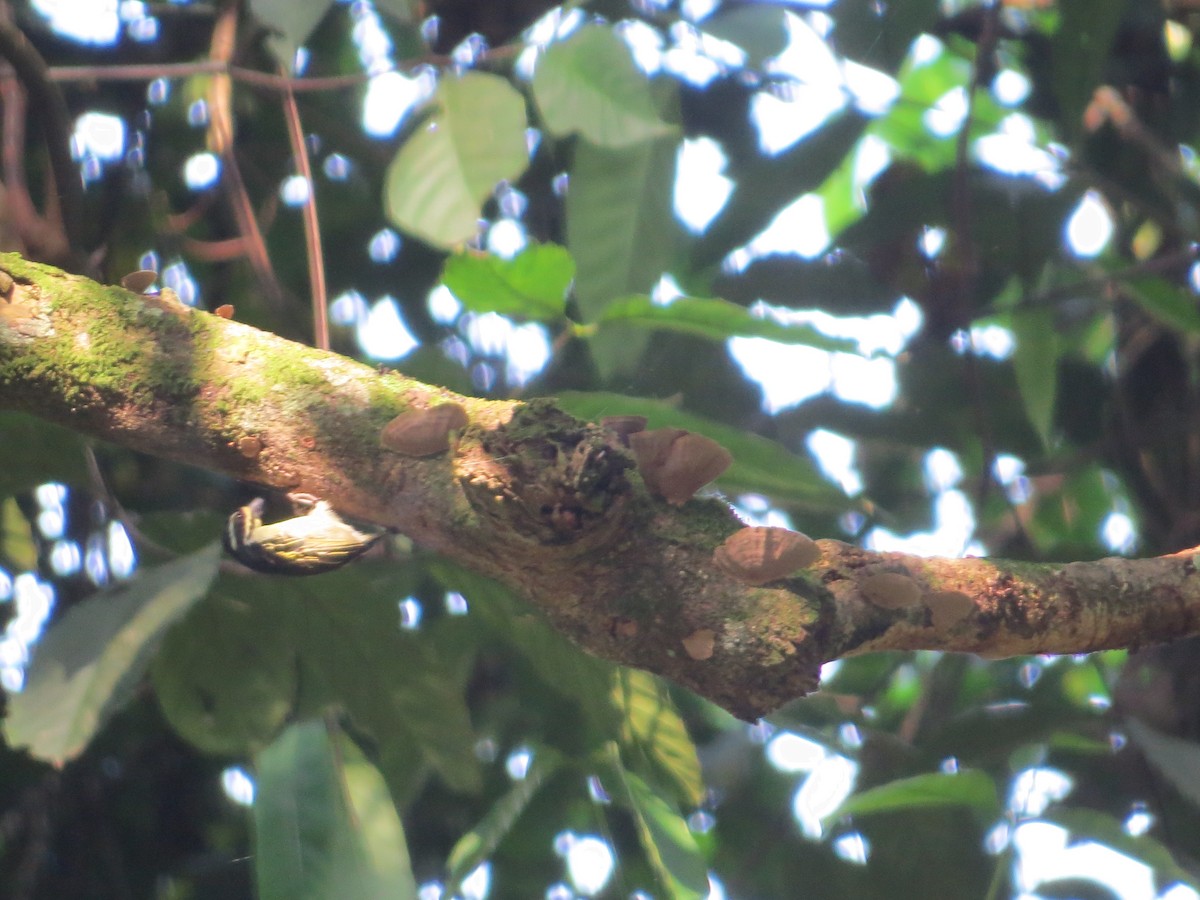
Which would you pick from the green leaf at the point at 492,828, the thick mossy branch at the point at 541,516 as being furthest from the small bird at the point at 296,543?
the green leaf at the point at 492,828

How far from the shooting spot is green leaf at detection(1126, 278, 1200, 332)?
4.19ft

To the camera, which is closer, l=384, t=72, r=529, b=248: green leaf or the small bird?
the small bird

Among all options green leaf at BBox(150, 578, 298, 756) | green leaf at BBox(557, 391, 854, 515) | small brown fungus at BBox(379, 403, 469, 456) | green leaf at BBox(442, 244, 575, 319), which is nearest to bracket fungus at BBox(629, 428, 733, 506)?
small brown fungus at BBox(379, 403, 469, 456)

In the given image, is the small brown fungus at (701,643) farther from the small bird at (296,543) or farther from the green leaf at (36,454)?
the green leaf at (36,454)

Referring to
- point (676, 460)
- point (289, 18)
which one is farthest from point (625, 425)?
point (289, 18)

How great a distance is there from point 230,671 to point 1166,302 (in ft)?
3.68

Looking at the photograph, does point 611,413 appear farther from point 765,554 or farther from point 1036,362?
point 1036,362

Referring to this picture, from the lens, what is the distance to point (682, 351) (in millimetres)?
1233

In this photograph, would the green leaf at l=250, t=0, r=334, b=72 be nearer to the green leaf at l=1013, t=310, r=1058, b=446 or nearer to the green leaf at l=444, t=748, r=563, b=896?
the green leaf at l=444, t=748, r=563, b=896

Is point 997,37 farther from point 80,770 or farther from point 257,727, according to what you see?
point 80,770

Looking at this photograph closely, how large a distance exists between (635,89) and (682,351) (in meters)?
0.37

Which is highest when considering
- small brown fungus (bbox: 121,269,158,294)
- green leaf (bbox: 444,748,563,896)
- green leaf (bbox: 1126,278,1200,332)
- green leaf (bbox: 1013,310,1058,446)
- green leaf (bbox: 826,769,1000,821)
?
small brown fungus (bbox: 121,269,158,294)

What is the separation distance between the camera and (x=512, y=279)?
0.95 m

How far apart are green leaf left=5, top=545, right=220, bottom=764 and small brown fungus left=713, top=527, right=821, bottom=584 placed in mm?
352
